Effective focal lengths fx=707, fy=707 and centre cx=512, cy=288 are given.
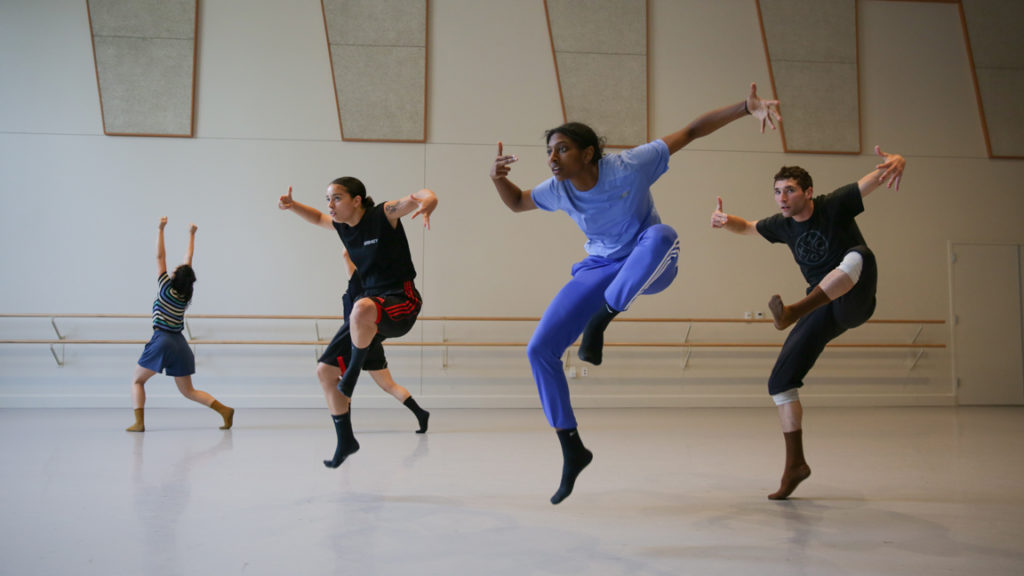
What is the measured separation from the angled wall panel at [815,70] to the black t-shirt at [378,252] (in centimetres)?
566

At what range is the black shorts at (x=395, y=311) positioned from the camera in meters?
3.24

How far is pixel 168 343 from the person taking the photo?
17.3ft

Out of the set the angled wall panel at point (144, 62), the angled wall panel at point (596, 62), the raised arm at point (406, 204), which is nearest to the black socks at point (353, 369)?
the raised arm at point (406, 204)

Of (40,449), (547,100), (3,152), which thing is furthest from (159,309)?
(547,100)

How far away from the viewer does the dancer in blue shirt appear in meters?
2.72

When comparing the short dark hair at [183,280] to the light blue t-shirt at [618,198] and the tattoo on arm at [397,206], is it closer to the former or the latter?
the tattoo on arm at [397,206]

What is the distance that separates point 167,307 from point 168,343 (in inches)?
10.9

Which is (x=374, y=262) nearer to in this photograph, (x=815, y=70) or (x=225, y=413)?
(x=225, y=413)

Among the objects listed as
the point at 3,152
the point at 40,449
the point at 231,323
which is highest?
the point at 3,152

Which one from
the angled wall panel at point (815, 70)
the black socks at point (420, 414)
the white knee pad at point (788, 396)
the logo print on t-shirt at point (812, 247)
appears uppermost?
the angled wall panel at point (815, 70)

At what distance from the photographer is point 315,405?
704cm

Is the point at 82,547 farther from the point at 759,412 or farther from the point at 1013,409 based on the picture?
the point at 1013,409

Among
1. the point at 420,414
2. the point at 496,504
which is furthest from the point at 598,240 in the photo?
the point at 420,414

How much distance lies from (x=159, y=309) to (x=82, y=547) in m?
3.28
